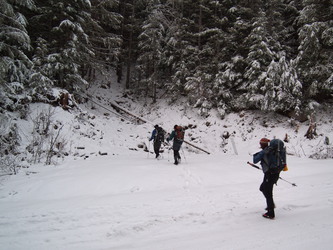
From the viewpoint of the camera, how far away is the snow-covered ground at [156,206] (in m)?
3.70

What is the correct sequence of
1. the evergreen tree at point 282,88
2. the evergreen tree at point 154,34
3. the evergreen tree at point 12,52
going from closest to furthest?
the evergreen tree at point 12,52 < the evergreen tree at point 282,88 < the evergreen tree at point 154,34

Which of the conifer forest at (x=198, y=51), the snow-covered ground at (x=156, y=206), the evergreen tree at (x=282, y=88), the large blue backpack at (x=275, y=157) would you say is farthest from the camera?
the evergreen tree at (x=282, y=88)

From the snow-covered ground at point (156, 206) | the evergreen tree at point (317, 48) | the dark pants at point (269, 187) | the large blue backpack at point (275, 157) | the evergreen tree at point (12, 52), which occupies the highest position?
the evergreen tree at point (317, 48)

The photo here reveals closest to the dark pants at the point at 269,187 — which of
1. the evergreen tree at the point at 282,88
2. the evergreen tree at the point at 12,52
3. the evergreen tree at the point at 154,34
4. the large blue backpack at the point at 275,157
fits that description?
the large blue backpack at the point at 275,157

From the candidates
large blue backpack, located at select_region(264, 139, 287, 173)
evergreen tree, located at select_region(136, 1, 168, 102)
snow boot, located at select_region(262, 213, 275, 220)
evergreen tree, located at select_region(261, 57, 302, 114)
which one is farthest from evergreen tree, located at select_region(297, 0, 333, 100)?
evergreen tree, located at select_region(136, 1, 168, 102)

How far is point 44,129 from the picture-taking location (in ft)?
35.2

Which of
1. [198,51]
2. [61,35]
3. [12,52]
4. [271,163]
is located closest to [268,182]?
[271,163]

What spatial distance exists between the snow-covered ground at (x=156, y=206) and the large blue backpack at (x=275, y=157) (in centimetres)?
120

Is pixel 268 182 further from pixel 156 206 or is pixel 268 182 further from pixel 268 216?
pixel 156 206

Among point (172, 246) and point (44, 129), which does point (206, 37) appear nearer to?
point (44, 129)

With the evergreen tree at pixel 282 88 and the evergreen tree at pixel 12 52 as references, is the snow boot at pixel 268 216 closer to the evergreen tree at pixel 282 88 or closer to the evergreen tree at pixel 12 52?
the evergreen tree at pixel 12 52

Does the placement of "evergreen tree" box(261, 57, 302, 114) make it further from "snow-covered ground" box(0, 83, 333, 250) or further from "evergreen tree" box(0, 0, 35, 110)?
"evergreen tree" box(0, 0, 35, 110)

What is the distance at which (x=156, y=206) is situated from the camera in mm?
5156

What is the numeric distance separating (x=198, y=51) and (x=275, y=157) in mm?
15741
